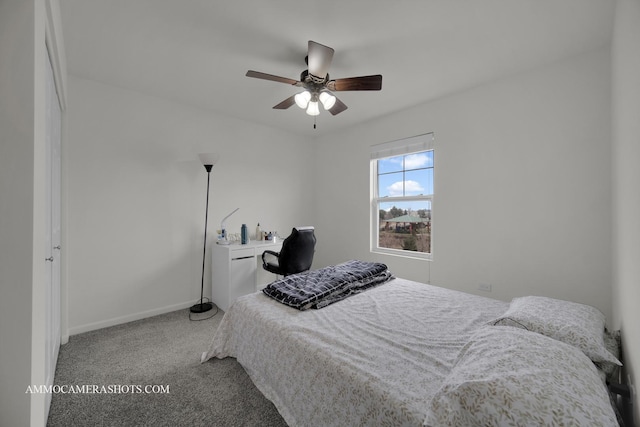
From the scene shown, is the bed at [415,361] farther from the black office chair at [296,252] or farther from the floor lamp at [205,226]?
the floor lamp at [205,226]

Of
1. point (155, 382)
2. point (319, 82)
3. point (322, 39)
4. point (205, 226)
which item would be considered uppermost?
point (322, 39)

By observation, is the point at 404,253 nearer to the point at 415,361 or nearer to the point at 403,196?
the point at 403,196

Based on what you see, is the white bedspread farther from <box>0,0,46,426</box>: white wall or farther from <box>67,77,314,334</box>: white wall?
<box>67,77,314,334</box>: white wall

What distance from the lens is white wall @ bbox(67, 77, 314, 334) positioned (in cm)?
261

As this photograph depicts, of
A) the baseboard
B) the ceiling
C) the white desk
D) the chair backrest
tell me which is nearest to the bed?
the chair backrest

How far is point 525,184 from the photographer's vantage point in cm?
252

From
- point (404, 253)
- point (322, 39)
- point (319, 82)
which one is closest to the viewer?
point (322, 39)

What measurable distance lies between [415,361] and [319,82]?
80.8 inches

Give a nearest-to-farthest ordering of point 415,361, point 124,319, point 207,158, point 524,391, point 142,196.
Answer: point 524,391 < point 415,361 < point 124,319 < point 142,196 < point 207,158

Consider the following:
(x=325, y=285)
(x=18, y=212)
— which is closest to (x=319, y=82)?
(x=325, y=285)

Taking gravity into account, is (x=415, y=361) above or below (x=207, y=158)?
below

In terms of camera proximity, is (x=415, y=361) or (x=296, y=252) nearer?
(x=415, y=361)

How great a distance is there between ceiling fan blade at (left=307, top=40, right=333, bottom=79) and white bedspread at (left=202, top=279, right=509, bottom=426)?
180 centimetres

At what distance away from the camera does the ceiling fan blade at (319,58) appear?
1.81m
